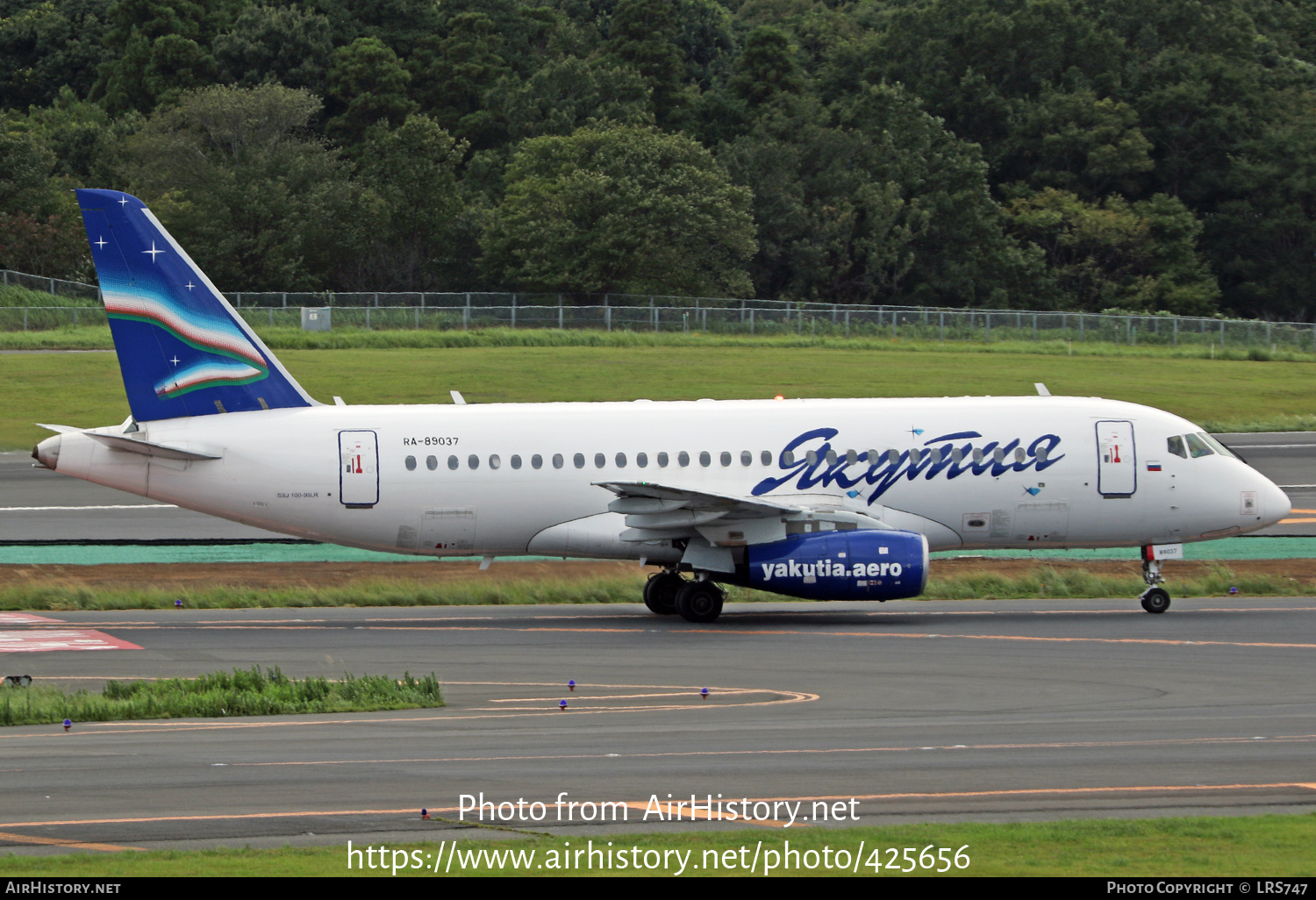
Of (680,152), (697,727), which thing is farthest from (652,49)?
(697,727)

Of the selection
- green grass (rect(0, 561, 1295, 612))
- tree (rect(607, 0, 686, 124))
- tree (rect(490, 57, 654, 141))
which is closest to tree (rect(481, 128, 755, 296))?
tree (rect(490, 57, 654, 141))

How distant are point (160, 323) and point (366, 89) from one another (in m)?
93.7

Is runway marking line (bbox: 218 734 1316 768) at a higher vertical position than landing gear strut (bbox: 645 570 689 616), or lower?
higher

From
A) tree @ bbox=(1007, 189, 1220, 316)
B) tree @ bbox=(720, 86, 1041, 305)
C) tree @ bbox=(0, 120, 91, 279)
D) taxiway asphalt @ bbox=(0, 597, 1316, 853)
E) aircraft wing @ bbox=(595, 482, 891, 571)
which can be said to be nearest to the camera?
taxiway asphalt @ bbox=(0, 597, 1316, 853)

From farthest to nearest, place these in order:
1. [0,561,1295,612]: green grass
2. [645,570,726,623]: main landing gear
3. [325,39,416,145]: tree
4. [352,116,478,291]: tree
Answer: [325,39,416,145]: tree < [352,116,478,291]: tree < [0,561,1295,612]: green grass < [645,570,726,623]: main landing gear

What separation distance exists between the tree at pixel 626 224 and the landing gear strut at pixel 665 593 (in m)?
65.4

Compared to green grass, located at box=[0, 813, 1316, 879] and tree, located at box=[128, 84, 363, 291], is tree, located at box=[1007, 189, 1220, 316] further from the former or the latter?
green grass, located at box=[0, 813, 1316, 879]

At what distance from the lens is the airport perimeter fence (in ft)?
280

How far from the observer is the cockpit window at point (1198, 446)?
2861 centimetres

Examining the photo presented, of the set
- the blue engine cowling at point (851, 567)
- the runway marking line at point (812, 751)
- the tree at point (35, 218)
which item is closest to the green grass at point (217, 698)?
the runway marking line at point (812, 751)

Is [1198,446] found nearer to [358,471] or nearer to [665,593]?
[665,593]

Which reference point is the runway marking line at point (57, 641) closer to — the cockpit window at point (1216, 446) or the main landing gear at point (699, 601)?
the main landing gear at point (699, 601)

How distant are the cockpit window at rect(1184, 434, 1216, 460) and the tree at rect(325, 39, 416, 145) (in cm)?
9342

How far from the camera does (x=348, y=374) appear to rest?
227ft
